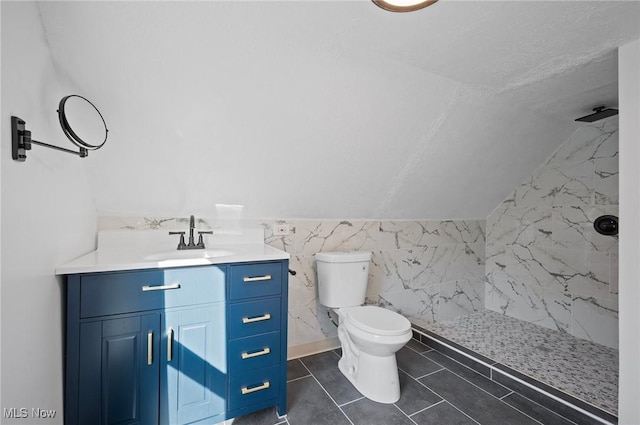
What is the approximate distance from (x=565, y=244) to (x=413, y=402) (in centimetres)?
209

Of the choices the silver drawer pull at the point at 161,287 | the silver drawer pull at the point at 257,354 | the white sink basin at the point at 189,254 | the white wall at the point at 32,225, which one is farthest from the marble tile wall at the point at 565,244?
the white wall at the point at 32,225

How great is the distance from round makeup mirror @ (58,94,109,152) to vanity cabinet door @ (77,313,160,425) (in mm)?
830

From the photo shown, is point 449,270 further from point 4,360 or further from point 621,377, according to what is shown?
point 4,360

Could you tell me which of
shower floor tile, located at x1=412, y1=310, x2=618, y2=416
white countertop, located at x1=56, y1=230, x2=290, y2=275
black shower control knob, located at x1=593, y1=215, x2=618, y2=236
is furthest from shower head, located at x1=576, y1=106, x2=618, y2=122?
white countertop, located at x1=56, y1=230, x2=290, y2=275

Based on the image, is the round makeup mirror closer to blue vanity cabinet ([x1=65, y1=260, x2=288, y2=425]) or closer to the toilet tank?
blue vanity cabinet ([x1=65, y1=260, x2=288, y2=425])

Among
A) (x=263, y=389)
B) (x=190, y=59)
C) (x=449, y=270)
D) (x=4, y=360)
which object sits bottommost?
(x=263, y=389)

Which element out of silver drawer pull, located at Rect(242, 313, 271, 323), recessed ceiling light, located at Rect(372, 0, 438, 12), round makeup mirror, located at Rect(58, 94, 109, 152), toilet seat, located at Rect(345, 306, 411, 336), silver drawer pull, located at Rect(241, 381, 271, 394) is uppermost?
recessed ceiling light, located at Rect(372, 0, 438, 12)

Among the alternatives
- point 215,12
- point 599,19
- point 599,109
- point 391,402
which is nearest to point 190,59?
point 215,12

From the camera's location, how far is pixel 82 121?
1469mm

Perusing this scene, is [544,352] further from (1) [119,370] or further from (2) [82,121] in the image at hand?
(2) [82,121]

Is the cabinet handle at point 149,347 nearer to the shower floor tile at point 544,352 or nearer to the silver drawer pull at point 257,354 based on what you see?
the silver drawer pull at point 257,354

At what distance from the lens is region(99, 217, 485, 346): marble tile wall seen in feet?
7.96

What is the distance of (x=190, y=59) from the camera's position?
1.41m

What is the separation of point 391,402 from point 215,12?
7.53ft
